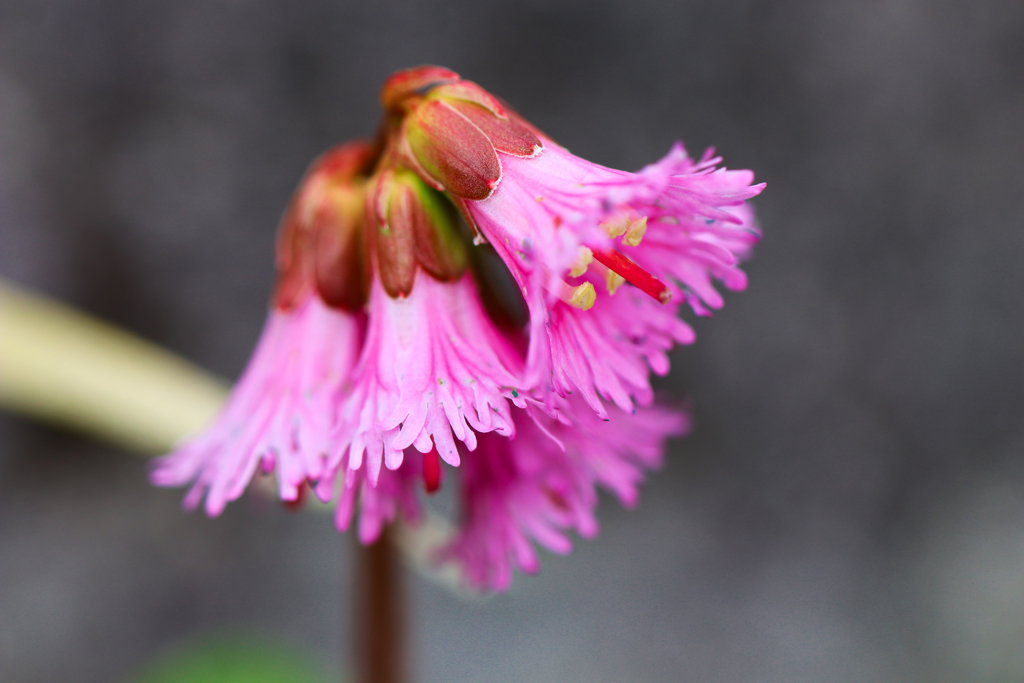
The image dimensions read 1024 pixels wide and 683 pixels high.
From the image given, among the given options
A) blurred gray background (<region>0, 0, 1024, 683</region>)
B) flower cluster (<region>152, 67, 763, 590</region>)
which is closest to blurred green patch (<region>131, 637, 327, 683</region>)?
blurred gray background (<region>0, 0, 1024, 683</region>)

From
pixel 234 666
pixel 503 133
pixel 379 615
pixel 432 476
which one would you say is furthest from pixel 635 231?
pixel 234 666

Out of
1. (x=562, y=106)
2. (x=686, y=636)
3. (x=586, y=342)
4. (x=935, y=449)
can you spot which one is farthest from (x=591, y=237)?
(x=935, y=449)

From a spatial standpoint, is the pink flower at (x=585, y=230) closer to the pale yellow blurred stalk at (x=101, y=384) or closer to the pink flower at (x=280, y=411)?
the pink flower at (x=280, y=411)

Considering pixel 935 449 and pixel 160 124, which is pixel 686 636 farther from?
pixel 160 124

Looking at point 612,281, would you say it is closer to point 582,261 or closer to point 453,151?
point 582,261

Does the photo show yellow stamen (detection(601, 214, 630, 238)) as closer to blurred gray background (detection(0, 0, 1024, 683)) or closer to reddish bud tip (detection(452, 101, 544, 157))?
reddish bud tip (detection(452, 101, 544, 157))

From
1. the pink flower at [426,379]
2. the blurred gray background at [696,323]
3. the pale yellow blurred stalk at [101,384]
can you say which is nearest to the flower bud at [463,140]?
the pink flower at [426,379]

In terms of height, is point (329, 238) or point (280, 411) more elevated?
point (329, 238)
